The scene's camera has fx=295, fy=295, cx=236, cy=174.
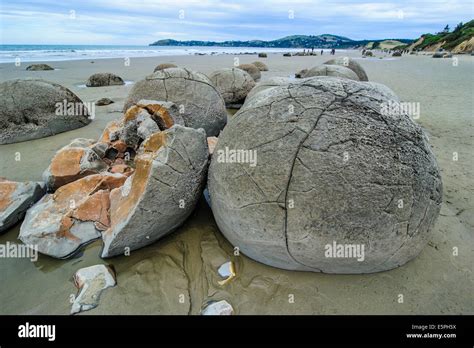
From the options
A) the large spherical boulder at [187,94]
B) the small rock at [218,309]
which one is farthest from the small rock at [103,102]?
the small rock at [218,309]

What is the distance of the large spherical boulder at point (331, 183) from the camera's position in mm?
2457

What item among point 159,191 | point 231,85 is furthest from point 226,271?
point 231,85

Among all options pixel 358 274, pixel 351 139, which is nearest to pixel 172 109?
pixel 351 139

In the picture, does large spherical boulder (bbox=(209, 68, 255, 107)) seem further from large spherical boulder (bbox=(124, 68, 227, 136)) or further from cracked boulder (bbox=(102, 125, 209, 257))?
cracked boulder (bbox=(102, 125, 209, 257))

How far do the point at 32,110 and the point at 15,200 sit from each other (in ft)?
12.2

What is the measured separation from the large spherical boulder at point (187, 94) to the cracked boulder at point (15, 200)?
2.56 m

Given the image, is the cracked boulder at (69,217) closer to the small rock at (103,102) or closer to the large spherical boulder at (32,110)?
the large spherical boulder at (32,110)

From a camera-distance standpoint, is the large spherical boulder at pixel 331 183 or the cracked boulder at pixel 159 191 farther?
the cracked boulder at pixel 159 191

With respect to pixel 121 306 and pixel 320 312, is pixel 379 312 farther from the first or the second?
pixel 121 306

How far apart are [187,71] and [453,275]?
509cm

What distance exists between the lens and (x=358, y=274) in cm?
272

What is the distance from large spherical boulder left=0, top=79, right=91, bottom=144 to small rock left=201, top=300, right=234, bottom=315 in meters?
5.99

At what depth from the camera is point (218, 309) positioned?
2453 mm

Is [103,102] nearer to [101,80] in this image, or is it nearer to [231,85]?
[231,85]
